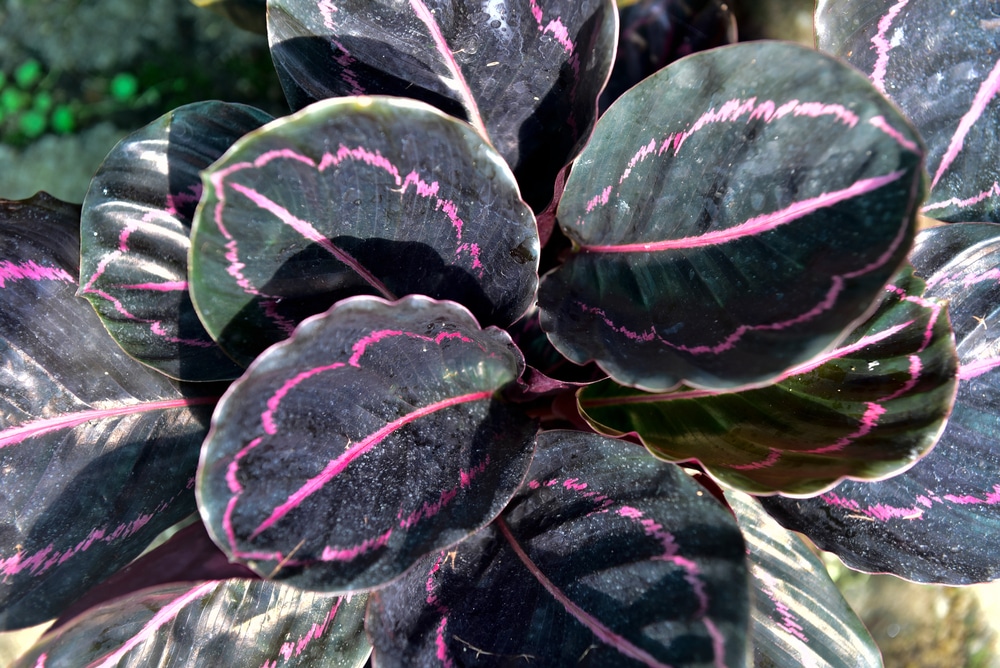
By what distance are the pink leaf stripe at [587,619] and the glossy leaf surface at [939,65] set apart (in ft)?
2.53

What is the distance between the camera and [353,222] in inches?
27.5

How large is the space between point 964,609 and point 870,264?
139 centimetres

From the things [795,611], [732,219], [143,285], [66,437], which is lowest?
[795,611]

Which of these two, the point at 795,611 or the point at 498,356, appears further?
the point at 795,611

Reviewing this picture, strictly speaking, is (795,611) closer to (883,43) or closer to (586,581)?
(586,581)

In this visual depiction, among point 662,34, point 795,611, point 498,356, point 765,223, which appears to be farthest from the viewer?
point 662,34

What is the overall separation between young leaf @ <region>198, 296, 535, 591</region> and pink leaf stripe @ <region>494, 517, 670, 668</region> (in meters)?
0.11

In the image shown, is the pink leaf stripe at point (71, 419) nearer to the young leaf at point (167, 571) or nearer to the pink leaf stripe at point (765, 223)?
the young leaf at point (167, 571)

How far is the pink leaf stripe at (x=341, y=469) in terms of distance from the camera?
0.59 meters

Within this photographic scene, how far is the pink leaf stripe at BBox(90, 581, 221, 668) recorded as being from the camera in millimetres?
785

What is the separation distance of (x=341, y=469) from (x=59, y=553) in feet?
1.38

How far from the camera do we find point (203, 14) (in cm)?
161

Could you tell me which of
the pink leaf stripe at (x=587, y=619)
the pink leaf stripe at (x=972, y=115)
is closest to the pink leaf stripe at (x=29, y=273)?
the pink leaf stripe at (x=587, y=619)

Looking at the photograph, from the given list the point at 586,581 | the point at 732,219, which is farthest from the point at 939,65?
the point at 586,581
